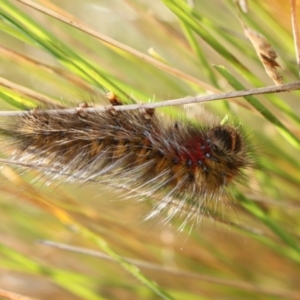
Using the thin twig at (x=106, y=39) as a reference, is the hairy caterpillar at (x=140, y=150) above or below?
below

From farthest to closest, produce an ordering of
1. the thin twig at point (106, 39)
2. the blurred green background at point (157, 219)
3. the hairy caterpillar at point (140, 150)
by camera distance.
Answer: the blurred green background at point (157, 219), the hairy caterpillar at point (140, 150), the thin twig at point (106, 39)

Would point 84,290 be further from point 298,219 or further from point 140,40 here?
point 140,40

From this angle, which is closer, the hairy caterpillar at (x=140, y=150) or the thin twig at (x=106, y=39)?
the thin twig at (x=106, y=39)

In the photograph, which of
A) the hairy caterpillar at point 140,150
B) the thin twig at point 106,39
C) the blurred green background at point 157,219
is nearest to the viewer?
the thin twig at point 106,39

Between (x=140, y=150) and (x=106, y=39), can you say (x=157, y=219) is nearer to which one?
(x=140, y=150)

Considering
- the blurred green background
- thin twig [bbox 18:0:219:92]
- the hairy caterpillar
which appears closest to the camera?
thin twig [bbox 18:0:219:92]

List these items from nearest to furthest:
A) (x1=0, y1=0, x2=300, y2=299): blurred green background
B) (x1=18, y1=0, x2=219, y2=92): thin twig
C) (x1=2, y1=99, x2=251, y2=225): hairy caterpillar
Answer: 1. (x1=18, y1=0, x2=219, y2=92): thin twig
2. (x1=2, y1=99, x2=251, y2=225): hairy caterpillar
3. (x1=0, y1=0, x2=300, y2=299): blurred green background
